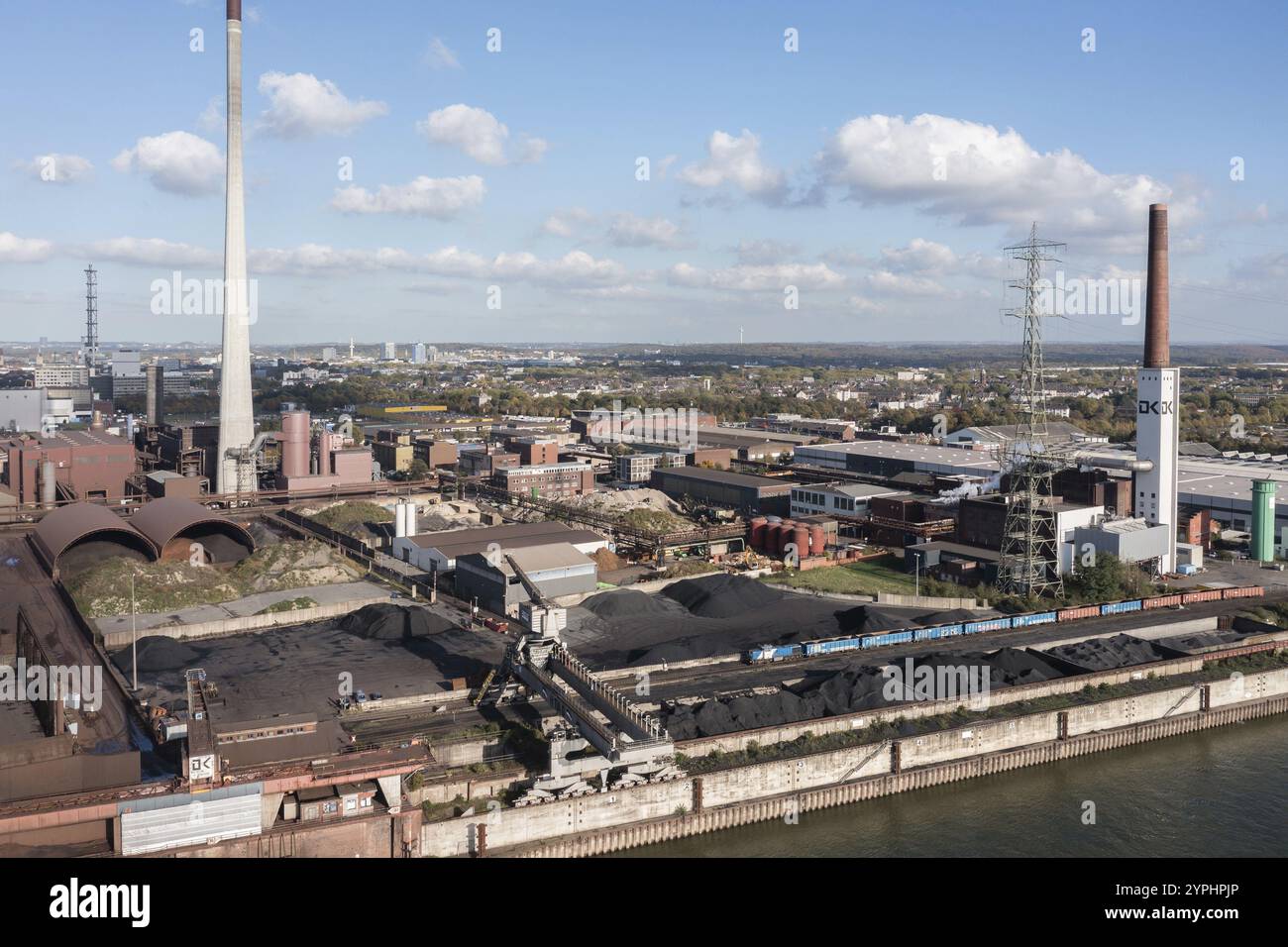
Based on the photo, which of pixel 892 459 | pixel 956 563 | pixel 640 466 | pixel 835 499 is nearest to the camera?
pixel 956 563

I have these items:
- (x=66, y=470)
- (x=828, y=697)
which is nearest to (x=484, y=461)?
(x=66, y=470)

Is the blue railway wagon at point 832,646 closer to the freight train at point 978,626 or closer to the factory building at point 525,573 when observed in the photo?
the freight train at point 978,626

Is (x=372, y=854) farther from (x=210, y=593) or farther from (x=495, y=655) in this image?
(x=210, y=593)

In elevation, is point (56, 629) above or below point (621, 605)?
above

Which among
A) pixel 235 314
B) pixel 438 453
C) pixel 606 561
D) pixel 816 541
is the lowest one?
pixel 606 561

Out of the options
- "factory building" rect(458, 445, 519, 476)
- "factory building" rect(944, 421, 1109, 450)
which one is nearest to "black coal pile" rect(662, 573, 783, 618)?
"factory building" rect(944, 421, 1109, 450)

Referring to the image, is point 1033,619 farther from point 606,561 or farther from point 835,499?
point 835,499

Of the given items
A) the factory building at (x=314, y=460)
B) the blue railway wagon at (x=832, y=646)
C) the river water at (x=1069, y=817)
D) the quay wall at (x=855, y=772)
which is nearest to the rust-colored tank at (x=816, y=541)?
the blue railway wagon at (x=832, y=646)
